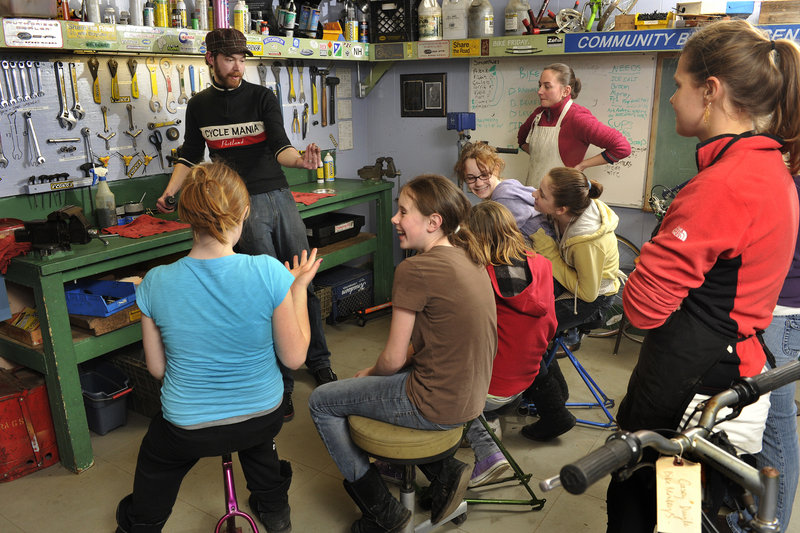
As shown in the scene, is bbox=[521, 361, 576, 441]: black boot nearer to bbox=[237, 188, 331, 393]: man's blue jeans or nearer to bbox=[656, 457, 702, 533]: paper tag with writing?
bbox=[237, 188, 331, 393]: man's blue jeans

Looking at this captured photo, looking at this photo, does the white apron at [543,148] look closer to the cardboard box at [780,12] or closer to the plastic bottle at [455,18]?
the plastic bottle at [455,18]

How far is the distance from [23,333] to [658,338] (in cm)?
255

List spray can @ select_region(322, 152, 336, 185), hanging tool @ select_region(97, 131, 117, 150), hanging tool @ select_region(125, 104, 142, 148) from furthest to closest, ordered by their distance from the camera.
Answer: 1. spray can @ select_region(322, 152, 336, 185)
2. hanging tool @ select_region(125, 104, 142, 148)
3. hanging tool @ select_region(97, 131, 117, 150)

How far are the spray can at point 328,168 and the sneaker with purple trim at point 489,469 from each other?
2733 mm

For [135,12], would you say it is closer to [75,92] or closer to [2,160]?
[75,92]

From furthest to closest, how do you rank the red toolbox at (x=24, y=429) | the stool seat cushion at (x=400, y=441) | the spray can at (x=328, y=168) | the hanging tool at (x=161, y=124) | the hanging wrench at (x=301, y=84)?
the spray can at (x=328, y=168) → the hanging wrench at (x=301, y=84) → the hanging tool at (x=161, y=124) → the red toolbox at (x=24, y=429) → the stool seat cushion at (x=400, y=441)

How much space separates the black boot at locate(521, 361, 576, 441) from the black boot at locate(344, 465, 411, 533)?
88cm

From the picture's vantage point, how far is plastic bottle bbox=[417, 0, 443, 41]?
448cm

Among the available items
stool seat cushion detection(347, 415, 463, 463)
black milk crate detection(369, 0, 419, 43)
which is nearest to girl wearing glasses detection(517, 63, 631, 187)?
black milk crate detection(369, 0, 419, 43)

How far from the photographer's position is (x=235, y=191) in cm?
179

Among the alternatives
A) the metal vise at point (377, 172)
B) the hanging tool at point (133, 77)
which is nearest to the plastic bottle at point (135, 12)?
the hanging tool at point (133, 77)

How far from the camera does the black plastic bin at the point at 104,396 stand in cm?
296

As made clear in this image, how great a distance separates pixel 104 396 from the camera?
9.73 ft

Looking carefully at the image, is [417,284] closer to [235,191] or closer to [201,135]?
[235,191]
